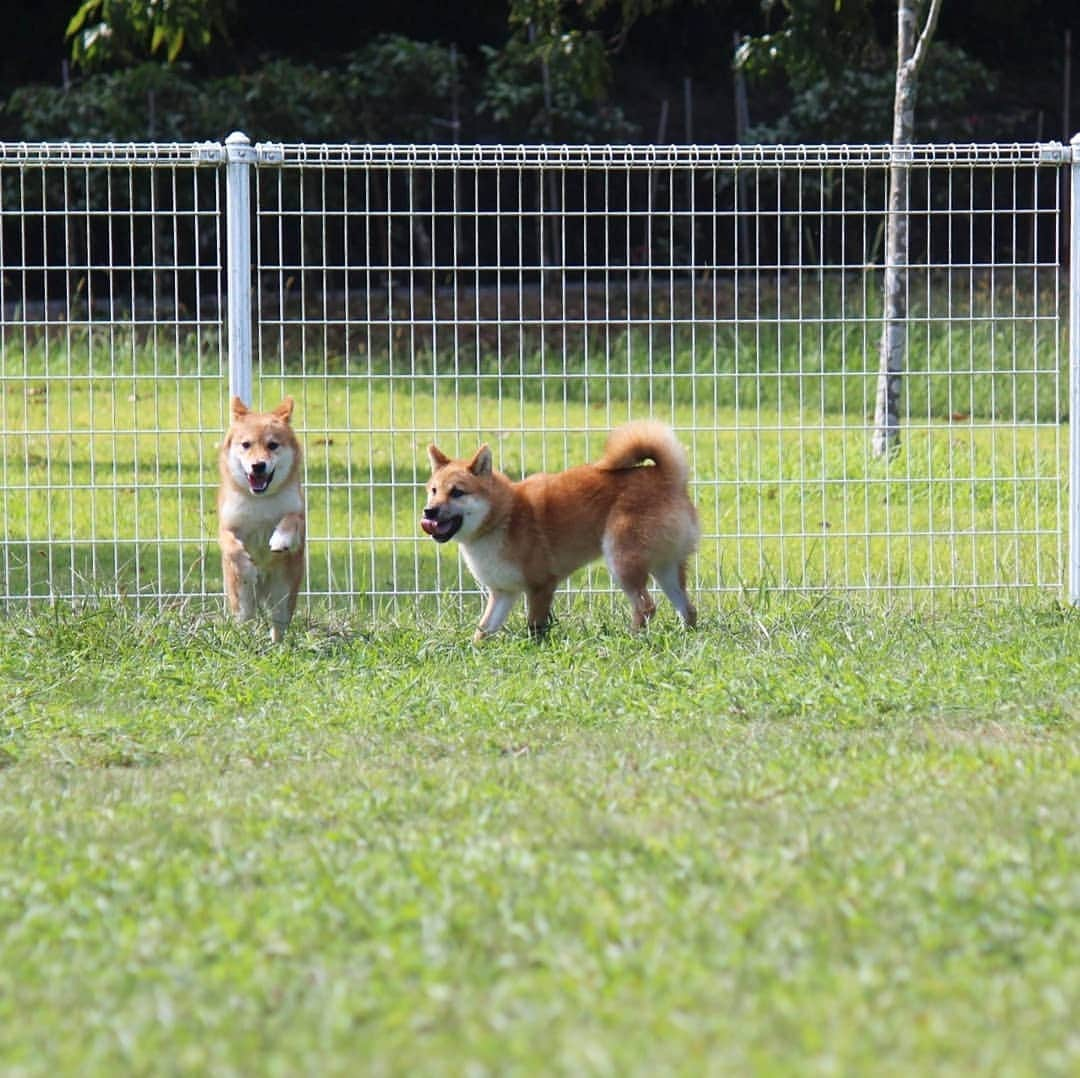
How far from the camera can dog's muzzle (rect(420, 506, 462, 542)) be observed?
6535 millimetres

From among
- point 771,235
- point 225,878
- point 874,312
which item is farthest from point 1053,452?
point 771,235

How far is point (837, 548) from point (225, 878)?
4514 mm

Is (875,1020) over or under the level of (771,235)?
under

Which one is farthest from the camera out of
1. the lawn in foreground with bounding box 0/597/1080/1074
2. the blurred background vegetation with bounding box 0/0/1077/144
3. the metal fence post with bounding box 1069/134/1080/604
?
the blurred background vegetation with bounding box 0/0/1077/144

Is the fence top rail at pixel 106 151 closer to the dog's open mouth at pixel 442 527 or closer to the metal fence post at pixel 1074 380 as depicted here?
the dog's open mouth at pixel 442 527

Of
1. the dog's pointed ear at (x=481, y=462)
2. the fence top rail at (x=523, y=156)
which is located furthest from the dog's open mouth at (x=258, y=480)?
the fence top rail at (x=523, y=156)

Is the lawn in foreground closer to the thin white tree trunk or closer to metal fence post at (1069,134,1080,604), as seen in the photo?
metal fence post at (1069,134,1080,604)

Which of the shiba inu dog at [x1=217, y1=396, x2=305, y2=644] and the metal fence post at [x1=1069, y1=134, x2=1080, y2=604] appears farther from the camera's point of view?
the metal fence post at [x1=1069, y1=134, x2=1080, y2=604]

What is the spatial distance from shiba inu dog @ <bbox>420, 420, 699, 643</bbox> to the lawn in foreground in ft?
0.87

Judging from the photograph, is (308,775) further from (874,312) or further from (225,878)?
(874,312)

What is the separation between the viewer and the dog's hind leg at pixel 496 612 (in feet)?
22.0

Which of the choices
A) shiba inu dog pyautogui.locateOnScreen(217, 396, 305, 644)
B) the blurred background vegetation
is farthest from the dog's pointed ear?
the blurred background vegetation

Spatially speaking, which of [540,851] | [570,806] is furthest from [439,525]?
[540,851]

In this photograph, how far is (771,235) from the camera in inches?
653
